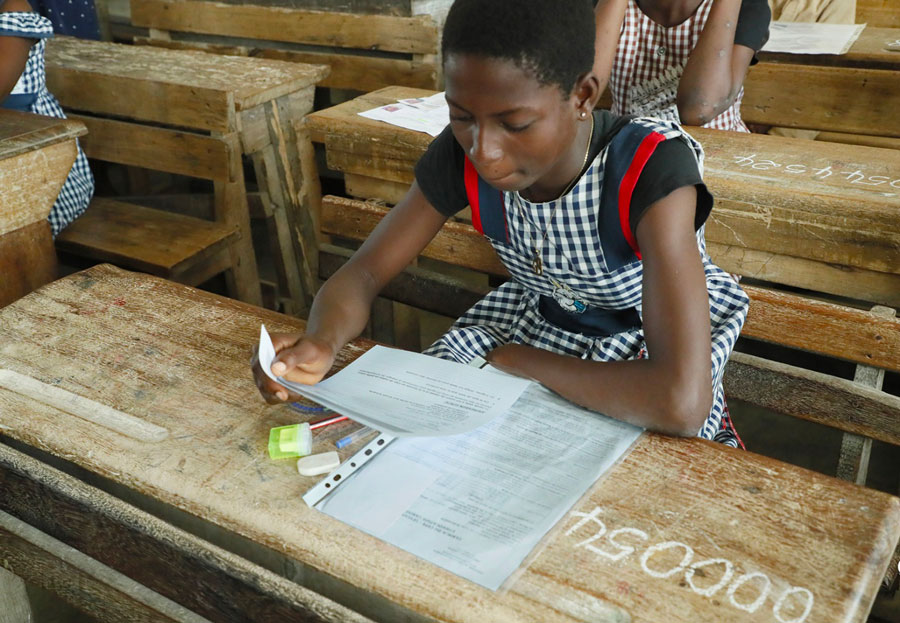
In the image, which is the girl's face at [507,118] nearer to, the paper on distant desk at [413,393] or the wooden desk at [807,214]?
the paper on distant desk at [413,393]

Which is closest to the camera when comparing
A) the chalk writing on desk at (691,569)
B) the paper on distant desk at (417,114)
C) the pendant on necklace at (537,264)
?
the chalk writing on desk at (691,569)

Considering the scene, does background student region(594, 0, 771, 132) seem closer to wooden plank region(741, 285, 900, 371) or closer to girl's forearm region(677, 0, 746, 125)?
girl's forearm region(677, 0, 746, 125)

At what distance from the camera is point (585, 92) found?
4.19ft

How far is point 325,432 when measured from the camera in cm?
120

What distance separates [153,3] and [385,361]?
372cm

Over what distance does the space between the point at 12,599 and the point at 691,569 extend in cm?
128

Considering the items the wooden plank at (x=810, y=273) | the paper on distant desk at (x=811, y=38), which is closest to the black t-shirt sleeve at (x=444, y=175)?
the wooden plank at (x=810, y=273)

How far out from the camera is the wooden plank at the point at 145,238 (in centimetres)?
265

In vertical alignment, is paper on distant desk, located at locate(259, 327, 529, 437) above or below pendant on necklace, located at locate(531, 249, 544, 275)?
below

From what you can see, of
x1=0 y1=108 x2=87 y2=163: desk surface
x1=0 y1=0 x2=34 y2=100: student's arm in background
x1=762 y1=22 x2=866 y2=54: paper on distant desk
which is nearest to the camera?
x1=0 y1=108 x2=87 y2=163: desk surface

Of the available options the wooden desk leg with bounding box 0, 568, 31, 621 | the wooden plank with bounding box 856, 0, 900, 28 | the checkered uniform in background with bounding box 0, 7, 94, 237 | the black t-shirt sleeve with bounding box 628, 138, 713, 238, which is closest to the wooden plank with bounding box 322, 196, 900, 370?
the black t-shirt sleeve with bounding box 628, 138, 713, 238

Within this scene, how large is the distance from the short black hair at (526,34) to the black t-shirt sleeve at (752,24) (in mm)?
1373

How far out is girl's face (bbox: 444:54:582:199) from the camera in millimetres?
1167

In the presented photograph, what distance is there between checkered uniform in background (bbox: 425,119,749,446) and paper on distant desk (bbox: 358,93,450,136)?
74 centimetres
